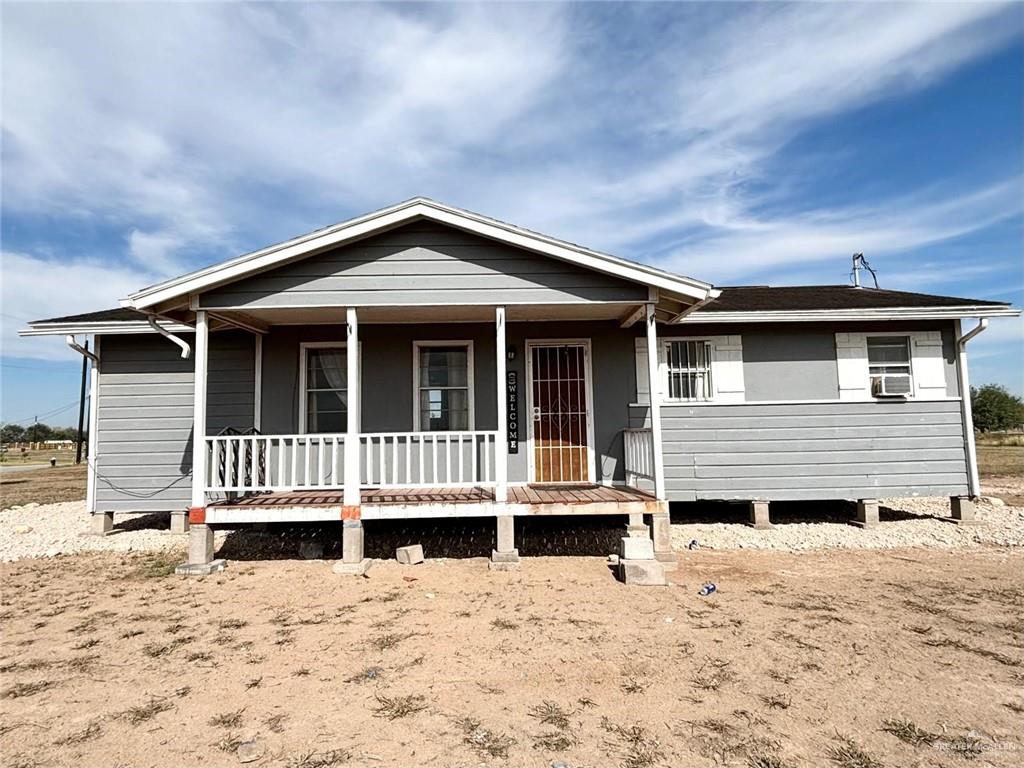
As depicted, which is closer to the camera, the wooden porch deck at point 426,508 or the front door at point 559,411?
the wooden porch deck at point 426,508

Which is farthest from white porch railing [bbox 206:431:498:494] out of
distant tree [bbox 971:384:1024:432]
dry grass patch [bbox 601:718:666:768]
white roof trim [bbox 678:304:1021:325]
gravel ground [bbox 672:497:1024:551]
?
distant tree [bbox 971:384:1024:432]

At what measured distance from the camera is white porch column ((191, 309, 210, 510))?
21.6 feet

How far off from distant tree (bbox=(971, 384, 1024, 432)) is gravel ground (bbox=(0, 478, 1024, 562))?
3755cm

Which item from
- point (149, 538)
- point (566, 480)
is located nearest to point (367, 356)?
point (566, 480)

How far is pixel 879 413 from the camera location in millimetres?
8328

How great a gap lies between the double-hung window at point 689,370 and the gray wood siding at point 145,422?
6.33 metres

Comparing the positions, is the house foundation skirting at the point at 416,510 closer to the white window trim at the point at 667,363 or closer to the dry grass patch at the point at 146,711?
the white window trim at the point at 667,363

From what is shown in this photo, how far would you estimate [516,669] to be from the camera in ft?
12.7

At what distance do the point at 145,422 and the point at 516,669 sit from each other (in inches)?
295

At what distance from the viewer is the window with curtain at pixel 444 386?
8500 mm

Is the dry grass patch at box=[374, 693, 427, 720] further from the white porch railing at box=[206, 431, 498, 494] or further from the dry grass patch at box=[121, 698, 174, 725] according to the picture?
the white porch railing at box=[206, 431, 498, 494]

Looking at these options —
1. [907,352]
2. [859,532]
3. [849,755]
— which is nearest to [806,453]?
[859,532]

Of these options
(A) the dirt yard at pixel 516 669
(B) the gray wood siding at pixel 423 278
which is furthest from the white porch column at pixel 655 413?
(A) the dirt yard at pixel 516 669

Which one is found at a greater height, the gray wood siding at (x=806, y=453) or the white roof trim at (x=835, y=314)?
the white roof trim at (x=835, y=314)
